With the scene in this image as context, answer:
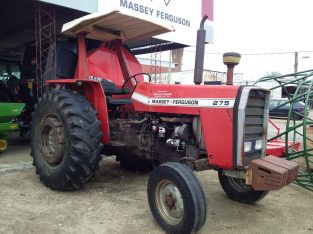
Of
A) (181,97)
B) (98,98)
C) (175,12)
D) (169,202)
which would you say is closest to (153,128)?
(181,97)

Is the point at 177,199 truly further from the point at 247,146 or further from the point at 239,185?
the point at 239,185

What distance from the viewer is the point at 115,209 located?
419 centimetres

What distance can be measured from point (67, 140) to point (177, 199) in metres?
1.63

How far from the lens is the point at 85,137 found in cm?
431

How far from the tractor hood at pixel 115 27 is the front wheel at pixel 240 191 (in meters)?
2.16

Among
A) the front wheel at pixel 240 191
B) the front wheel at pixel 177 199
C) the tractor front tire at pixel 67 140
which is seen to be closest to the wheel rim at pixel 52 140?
the tractor front tire at pixel 67 140

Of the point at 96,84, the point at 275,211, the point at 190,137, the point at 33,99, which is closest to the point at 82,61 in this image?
the point at 96,84

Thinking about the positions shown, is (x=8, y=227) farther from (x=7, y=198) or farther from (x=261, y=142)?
(x=261, y=142)

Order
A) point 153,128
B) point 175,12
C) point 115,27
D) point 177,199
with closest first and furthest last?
point 177,199 → point 153,128 → point 115,27 → point 175,12

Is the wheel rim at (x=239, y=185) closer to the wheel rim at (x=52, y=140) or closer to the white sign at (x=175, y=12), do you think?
the wheel rim at (x=52, y=140)

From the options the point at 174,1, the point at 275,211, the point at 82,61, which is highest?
the point at 174,1

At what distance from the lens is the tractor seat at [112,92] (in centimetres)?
497

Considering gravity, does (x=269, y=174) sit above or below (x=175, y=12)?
below

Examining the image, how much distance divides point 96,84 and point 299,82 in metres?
3.19
